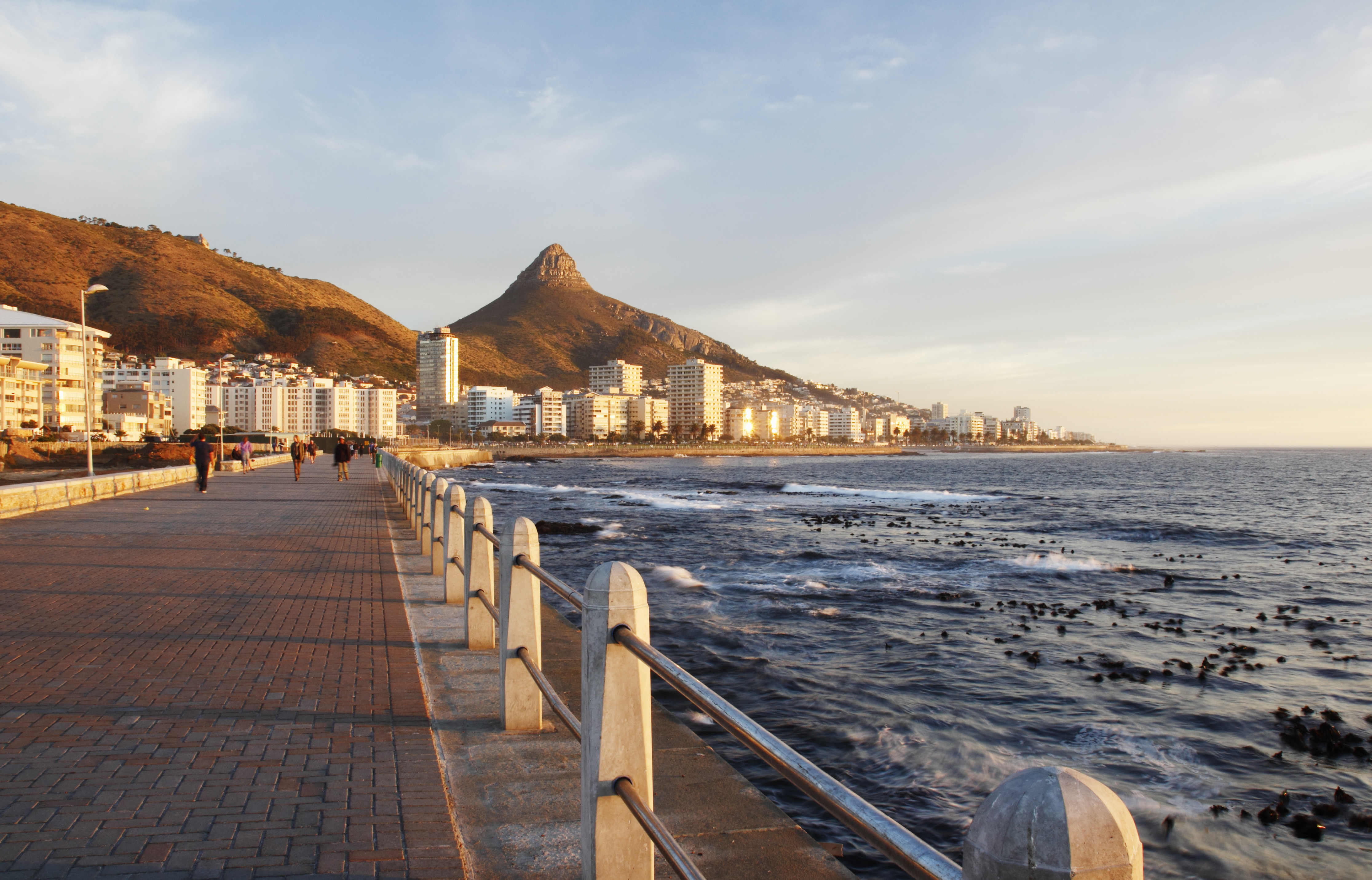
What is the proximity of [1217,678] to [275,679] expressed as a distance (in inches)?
432

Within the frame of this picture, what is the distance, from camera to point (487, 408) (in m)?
195

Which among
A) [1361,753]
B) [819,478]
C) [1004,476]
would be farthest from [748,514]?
[1004,476]

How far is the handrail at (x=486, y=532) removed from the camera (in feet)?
19.1

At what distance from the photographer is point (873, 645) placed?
1190 centimetres

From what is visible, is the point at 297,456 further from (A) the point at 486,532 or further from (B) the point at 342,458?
(A) the point at 486,532

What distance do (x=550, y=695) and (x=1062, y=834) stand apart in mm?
3214

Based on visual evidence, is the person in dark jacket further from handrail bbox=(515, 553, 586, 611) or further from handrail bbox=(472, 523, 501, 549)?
handrail bbox=(515, 553, 586, 611)

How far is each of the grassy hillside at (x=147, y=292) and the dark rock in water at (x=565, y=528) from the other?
143 meters

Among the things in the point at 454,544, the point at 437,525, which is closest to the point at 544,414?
the point at 437,525

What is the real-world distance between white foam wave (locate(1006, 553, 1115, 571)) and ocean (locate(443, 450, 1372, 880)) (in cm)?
16

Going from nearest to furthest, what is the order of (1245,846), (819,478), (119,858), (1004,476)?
(119,858), (1245,846), (819,478), (1004,476)

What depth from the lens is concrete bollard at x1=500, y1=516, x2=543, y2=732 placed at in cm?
456

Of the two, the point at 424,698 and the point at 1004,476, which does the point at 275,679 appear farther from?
the point at 1004,476

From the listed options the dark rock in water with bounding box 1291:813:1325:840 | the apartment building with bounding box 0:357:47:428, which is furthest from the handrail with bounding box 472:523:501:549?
the apartment building with bounding box 0:357:47:428
